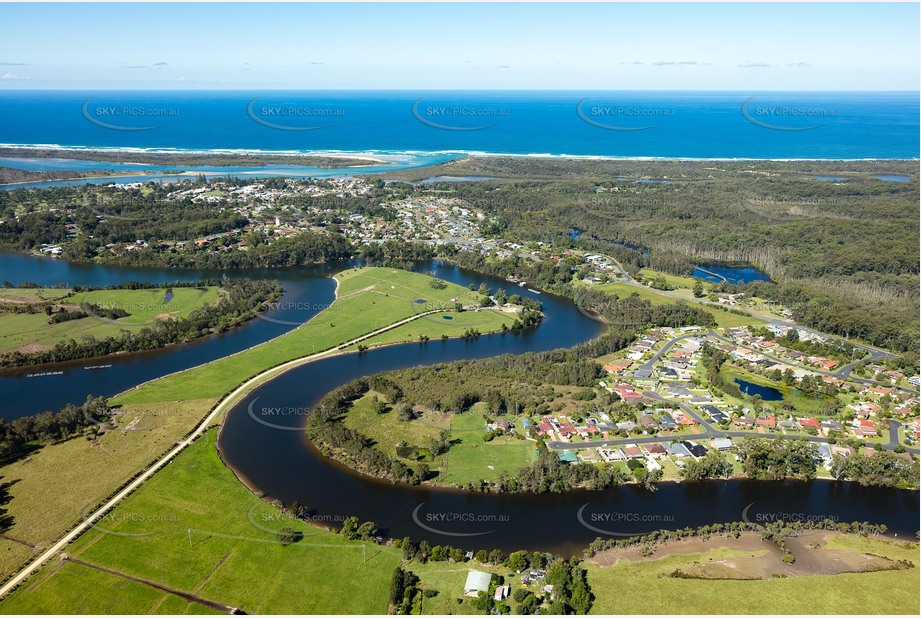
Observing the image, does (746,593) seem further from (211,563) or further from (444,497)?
(211,563)

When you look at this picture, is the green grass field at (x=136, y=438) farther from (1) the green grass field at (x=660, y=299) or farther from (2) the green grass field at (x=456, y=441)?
(1) the green grass field at (x=660, y=299)

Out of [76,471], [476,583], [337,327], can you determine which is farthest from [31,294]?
[476,583]

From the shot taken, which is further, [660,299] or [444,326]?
[660,299]

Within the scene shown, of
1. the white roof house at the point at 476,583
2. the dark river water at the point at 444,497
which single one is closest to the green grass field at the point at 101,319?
the dark river water at the point at 444,497

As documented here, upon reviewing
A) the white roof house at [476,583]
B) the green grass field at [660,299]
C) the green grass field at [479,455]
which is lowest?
the white roof house at [476,583]

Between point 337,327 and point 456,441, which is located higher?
point 337,327

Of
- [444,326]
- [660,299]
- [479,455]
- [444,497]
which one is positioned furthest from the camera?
[660,299]

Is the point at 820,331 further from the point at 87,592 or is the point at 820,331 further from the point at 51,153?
the point at 51,153
